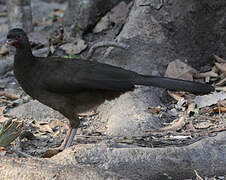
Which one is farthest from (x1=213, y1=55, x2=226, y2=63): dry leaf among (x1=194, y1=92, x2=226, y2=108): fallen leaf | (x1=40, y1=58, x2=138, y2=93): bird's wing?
(x1=40, y1=58, x2=138, y2=93): bird's wing

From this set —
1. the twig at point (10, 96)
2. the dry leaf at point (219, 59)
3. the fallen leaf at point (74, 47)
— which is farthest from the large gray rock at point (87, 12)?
the dry leaf at point (219, 59)

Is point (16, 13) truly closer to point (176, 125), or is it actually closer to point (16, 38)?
point (16, 38)

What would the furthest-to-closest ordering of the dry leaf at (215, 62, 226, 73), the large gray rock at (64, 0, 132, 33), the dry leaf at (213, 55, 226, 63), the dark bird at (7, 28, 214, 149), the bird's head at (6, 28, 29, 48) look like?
the large gray rock at (64, 0, 132, 33) < the dry leaf at (213, 55, 226, 63) < the dry leaf at (215, 62, 226, 73) < the bird's head at (6, 28, 29, 48) < the dark bird at (7, 28, 214, 149)

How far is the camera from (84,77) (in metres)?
4.52

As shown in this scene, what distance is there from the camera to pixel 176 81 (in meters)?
4.45

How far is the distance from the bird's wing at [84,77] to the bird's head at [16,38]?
40cm

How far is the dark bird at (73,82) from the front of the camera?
450 cm

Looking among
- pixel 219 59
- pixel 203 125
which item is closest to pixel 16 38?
pixel 203 125

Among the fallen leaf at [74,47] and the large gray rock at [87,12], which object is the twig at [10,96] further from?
the large gray rock at [87,12]

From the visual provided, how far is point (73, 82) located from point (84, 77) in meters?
0.12

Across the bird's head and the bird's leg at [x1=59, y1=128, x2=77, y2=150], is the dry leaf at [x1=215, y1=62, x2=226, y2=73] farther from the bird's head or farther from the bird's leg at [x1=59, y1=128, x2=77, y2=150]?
the bird's head

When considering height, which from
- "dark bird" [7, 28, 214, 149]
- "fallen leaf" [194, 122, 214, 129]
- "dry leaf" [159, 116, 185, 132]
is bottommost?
"dry leaf" [159, 116, 185, 132]

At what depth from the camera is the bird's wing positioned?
4.50 meters

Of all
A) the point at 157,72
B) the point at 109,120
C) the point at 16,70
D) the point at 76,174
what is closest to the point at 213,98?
the point at 157,72
